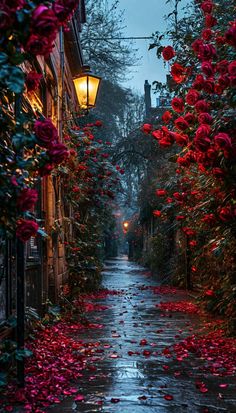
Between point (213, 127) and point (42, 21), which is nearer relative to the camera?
point (42, 21)

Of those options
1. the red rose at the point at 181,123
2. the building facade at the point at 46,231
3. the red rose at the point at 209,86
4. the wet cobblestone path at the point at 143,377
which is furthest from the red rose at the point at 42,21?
the red rose at the point at 181,123

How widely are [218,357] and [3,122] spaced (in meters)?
4.33

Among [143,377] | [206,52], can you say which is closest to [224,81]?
[206,52]

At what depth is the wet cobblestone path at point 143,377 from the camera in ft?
15.4

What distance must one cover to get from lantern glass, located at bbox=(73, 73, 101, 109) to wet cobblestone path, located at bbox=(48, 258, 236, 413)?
5.18m

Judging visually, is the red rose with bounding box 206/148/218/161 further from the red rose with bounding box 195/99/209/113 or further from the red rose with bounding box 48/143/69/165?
the red rose with bounding box 48/143/69/165

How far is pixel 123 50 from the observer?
847 inches

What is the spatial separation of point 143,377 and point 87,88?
8038mm

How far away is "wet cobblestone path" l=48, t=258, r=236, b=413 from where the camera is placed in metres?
4.70

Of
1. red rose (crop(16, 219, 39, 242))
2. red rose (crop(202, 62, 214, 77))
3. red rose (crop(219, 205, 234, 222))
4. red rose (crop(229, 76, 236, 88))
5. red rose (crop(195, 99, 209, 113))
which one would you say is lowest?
red rose (crop(16, 219, 39, 242))

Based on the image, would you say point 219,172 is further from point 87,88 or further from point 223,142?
point 87,88

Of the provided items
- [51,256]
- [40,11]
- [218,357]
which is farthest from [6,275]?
[51,256]

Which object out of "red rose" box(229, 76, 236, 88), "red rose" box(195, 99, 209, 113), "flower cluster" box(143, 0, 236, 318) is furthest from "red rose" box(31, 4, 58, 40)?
"red rose" box(195, 99, 209, 113)

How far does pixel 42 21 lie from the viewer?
9.24 ft
